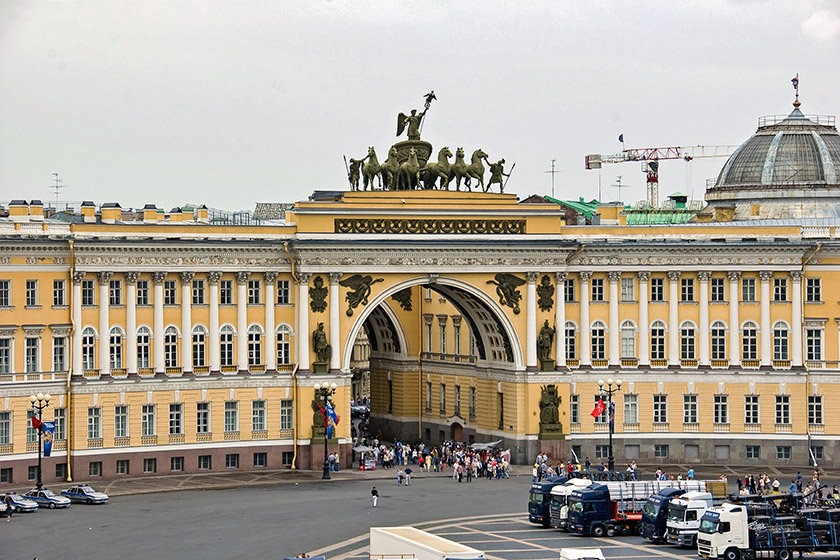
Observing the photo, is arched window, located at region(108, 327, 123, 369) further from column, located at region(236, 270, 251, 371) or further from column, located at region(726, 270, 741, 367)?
column, located at region(726, 270, 741, 367)

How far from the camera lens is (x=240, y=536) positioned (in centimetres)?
6197

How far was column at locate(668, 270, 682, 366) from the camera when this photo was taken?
281 ft

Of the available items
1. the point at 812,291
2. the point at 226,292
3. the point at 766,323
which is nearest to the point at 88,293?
the point at 226,292

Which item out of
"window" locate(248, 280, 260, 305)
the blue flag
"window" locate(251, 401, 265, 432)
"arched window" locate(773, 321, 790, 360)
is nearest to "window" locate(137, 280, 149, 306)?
"window" locate(248, 280, 260, 305)

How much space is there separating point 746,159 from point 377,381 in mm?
24327

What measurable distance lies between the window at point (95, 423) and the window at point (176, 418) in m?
3.44

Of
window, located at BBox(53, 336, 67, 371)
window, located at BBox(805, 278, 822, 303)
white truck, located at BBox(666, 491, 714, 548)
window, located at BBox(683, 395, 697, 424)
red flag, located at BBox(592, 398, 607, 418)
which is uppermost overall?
window, located at BBox(805, 278, 822, 303)

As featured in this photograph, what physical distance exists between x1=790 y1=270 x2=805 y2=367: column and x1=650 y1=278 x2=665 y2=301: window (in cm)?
632

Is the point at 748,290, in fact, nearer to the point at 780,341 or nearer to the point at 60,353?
the point at 780,341

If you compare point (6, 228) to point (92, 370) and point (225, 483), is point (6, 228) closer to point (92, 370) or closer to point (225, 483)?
point (92, 370)

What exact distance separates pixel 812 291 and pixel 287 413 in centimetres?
2650

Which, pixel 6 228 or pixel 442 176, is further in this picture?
pixel 442 176

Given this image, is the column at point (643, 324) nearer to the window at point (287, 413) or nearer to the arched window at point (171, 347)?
the window at point (287, 413)

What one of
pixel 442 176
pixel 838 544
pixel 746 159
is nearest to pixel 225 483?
pixel 442 176
